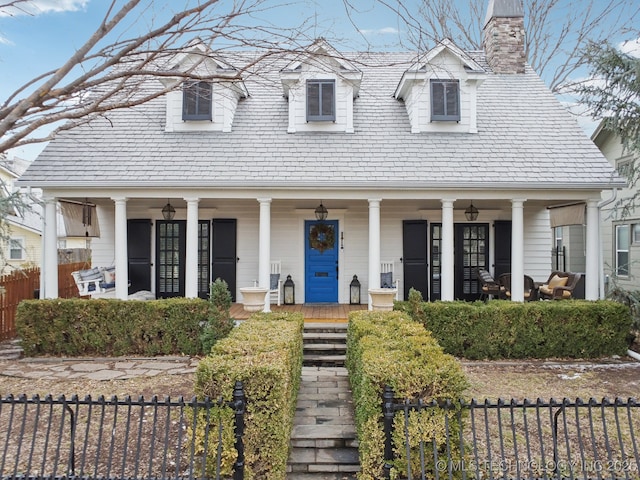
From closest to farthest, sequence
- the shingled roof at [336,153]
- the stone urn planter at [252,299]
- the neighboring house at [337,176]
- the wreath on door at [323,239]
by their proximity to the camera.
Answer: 1. the stone urn planter at [252,299]
2. the shingled roof at [336,153]
3. the neighboring house at [337,176]
4. the wreath on door at [323,239]

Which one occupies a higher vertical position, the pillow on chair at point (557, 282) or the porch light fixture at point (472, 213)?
the porch light fixture at point (472, 213)

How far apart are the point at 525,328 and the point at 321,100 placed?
22.9ft

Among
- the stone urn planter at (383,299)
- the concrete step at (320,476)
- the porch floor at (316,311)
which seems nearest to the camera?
the concrete step at (320,476)

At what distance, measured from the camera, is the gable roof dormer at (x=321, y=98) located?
420 inches

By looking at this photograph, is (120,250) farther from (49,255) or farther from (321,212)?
(321,212)

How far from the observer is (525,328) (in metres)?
7.93

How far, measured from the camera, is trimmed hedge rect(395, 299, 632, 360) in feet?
25.9

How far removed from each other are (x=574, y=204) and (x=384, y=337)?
27.5ft

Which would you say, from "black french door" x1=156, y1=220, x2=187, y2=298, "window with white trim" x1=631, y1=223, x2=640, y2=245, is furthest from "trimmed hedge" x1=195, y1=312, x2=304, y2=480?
"window with white trim" x1=631, y1=223, x2=640, y2=245

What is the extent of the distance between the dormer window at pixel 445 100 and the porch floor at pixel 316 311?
524 cm

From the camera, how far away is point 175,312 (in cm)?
807

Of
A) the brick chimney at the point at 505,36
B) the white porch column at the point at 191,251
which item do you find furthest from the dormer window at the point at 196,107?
the brick chimney at the point at 505,36

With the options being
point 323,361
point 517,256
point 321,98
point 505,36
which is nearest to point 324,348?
point 323,361

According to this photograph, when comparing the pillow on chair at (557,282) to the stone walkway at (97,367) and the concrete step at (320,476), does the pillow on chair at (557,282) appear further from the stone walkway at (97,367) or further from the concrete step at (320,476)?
the stone walkway at (97,367)
